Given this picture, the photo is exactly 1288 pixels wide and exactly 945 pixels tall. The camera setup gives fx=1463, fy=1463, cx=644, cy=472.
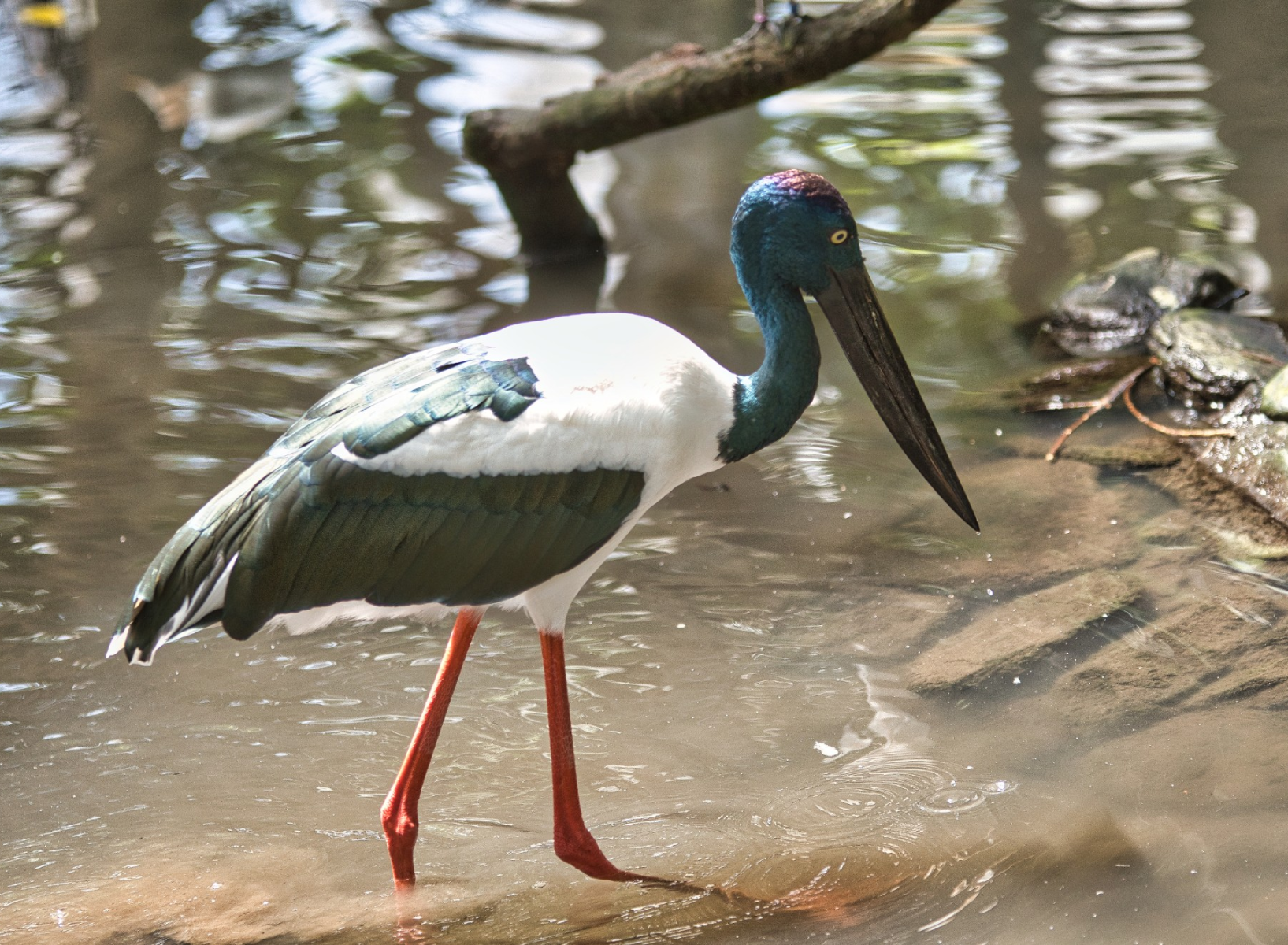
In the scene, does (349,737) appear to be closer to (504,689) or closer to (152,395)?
(504,689)

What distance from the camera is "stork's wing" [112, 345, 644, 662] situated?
2863 millimetres

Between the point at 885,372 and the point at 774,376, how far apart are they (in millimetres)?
313

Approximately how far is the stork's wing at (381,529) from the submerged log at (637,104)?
2885 mm

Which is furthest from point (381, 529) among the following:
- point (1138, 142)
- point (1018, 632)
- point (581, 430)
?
point (1138, 142)

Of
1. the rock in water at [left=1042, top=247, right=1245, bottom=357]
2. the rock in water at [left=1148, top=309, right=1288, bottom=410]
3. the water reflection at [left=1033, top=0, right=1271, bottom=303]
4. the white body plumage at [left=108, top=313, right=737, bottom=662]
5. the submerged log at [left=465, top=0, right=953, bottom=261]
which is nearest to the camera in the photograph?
the white body plumage at [left=108, top=313, right=737, bottom=662]

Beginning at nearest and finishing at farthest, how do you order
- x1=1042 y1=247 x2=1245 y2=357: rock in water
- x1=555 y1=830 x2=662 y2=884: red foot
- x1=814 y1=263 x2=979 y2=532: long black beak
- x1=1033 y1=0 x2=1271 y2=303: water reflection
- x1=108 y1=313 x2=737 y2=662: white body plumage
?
x1=108 y1=313 x2=737 y2=662: white body plumage
x1=555 y1=830 x2=662 y2=884: red foot
x1=814 y1=263 x2=979 y2=532: long black beak
x1=1042 y1=247 x2=1245 y2=357: rock in water
x1=1033 y1=0 x2=1271 y2=303: water reflection

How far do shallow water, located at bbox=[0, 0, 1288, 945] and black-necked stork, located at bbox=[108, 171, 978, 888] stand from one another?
1.37ft

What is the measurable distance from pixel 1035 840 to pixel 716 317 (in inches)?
128

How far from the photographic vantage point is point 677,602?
4.07m

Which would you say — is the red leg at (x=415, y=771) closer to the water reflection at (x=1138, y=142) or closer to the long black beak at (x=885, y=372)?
the long black beak at (x=885, y=372)

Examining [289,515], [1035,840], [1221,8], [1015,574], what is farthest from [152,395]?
[1221,8]

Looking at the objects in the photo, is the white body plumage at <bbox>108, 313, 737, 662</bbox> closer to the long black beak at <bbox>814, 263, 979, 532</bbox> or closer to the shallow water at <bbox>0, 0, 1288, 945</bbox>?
the long black beak at <bbox>814, 263, 979, 532</bbox>

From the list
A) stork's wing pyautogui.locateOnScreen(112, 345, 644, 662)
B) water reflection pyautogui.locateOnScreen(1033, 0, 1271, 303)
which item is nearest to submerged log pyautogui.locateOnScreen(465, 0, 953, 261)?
water reflection pyautogui.locateOnScreen(1033, 0, 1271, 303)

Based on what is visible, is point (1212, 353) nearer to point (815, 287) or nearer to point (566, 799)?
point (815, 287)
